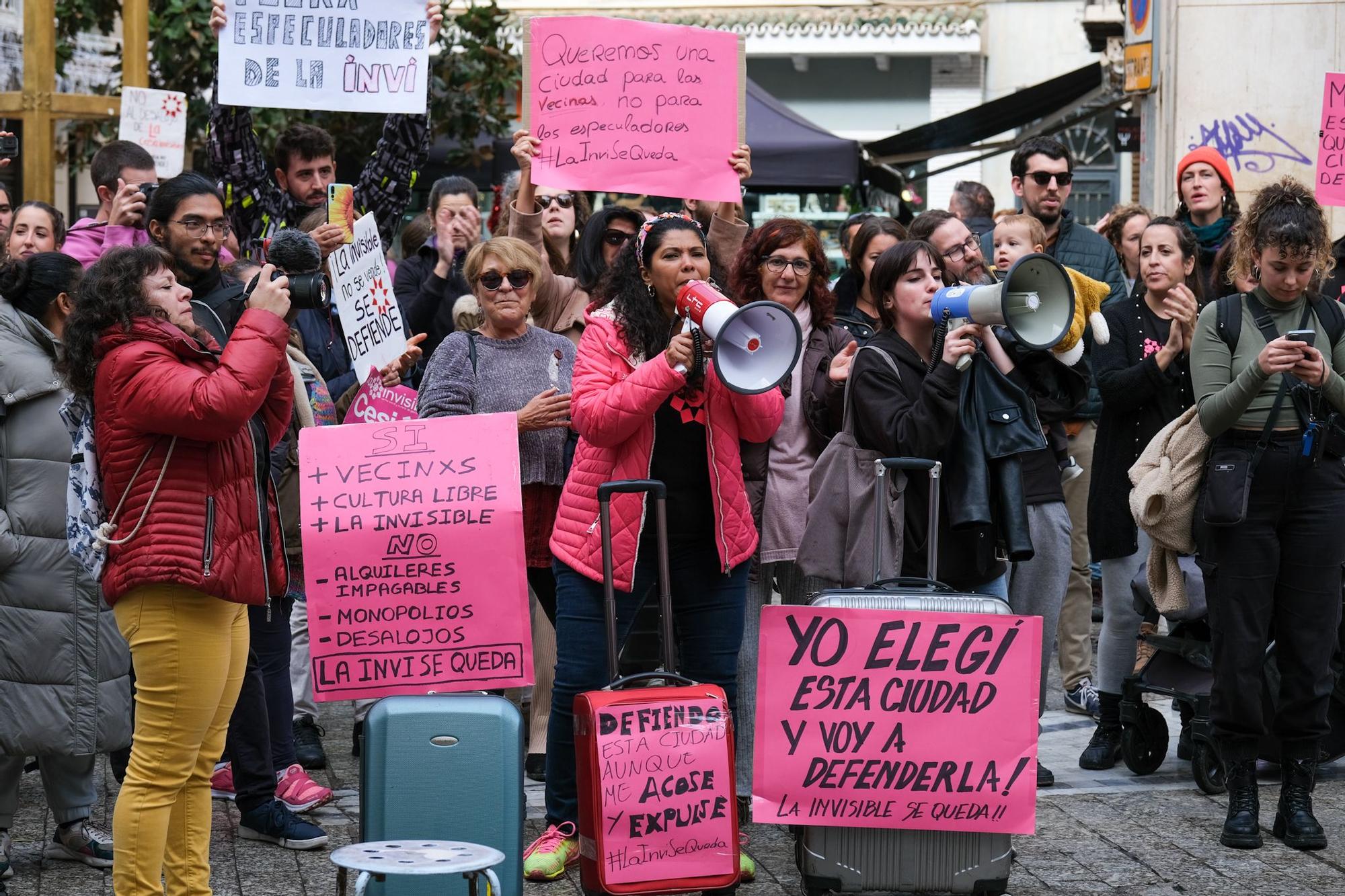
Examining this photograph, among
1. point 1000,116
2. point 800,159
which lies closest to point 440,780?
point 800,159

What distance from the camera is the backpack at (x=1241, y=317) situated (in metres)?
5.57

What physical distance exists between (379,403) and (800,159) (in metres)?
7.65

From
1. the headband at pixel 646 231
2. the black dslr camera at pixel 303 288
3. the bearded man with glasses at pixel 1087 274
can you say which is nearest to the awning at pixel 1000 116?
the bearded man with glasses at pixel 1087 274

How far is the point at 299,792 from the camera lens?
228 inches

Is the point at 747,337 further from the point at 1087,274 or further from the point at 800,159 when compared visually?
the point at 800,159

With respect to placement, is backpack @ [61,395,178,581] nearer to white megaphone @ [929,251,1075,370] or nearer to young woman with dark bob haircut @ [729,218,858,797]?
young woman with dark bob haircut @ [729,218,858,797]

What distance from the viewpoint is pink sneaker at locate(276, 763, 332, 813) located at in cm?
577

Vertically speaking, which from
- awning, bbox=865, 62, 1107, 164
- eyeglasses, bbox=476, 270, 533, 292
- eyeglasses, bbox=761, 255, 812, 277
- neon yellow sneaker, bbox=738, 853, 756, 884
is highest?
awning, bbox=865, 62, 1107, 164

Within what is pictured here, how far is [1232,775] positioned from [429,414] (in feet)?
9.50

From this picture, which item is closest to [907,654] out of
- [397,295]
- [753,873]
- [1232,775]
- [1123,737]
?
[753,873]

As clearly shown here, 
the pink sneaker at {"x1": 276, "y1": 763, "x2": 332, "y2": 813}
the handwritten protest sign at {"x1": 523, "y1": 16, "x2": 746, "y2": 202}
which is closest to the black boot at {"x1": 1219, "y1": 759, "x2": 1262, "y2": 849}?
the handwritten protest sign at {"x1": 523, "y1": 16, "x2": 746, "y2": 202}

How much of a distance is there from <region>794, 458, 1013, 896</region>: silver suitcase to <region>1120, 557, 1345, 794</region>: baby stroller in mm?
1705

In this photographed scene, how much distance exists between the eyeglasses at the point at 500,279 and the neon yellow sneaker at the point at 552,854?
1.89m

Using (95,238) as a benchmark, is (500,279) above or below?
below
